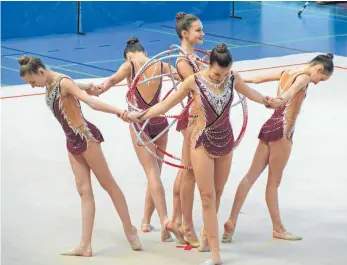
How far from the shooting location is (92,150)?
668 cm

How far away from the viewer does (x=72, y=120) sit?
6.60 m

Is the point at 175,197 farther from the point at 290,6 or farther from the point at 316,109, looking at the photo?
the point at 290,6

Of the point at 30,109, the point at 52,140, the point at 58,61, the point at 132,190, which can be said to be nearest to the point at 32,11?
the point at 58,61

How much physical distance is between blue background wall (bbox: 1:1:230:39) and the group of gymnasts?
9014 millimetres

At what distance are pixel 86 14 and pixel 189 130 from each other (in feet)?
34.1

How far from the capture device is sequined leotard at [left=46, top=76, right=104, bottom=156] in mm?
6535

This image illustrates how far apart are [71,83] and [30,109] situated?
4737 millimetres

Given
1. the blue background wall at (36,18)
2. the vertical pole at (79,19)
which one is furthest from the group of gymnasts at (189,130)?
the vertical pole at (79,19)

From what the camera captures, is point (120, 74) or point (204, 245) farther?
point (120, 74)

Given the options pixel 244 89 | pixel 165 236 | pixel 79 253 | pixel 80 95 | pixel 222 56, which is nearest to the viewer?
pixel 222 56

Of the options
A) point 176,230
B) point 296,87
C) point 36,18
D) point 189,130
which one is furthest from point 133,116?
point 36,18

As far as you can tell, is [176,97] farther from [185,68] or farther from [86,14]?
[86,14]

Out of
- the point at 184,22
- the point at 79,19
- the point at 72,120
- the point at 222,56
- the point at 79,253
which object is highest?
the point at 184,22

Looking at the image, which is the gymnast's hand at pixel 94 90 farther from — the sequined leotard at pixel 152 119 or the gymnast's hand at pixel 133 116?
the gymnast's hand at pixel 133 116
